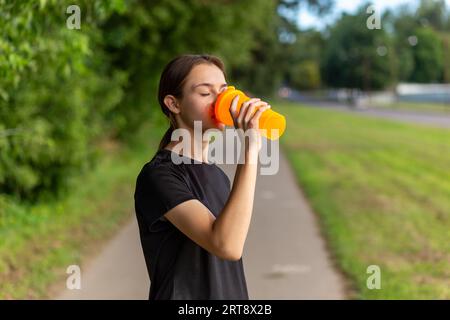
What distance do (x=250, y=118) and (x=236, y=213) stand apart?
260 mm

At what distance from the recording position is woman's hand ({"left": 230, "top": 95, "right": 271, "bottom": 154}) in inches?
62.7

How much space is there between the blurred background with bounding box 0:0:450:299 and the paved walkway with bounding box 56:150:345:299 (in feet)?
0.07

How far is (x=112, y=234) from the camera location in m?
8.00

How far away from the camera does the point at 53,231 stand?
25.3 ft

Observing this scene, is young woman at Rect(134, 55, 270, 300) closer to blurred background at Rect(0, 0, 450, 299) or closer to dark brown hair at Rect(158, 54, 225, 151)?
dark brown hair at Rect(158, 54, 225, 151)

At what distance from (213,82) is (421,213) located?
7.76 m

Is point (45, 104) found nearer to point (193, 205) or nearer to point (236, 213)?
point (193, 205)

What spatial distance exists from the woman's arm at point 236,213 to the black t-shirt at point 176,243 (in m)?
0.10

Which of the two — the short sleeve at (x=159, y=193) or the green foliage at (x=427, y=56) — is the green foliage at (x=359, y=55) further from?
the short sleeve at (x=159, y=193)

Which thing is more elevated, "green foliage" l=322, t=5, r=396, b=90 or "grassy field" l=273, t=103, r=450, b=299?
"green foliage" l=322, t=5, r=396, b=90

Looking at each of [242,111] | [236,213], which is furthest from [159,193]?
[242,111]

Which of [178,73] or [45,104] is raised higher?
[178,73]

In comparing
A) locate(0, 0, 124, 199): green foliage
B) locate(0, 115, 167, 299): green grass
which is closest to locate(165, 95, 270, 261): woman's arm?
locate(0, 0, 124, 199): green foliage

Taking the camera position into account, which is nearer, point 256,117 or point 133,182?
point 256,117
